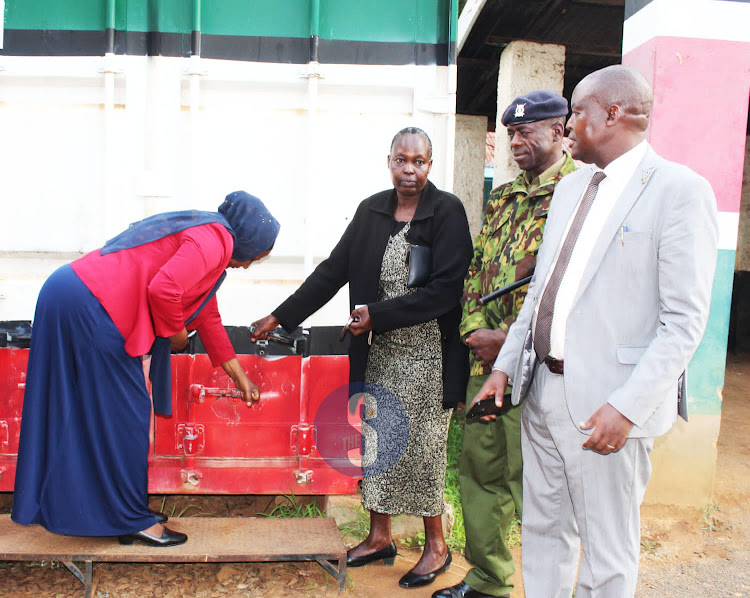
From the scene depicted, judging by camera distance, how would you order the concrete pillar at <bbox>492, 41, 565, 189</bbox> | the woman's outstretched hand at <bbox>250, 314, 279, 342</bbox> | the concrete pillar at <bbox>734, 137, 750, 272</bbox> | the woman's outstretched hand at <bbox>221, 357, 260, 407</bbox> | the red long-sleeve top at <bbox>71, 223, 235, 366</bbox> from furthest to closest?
the concrete pillar at <bbox>734, 137, 750, 272</bbox> < the concrete pillar at <bbox>492, 41, 565, 189</bbox> < the woman's outstretched hand at <bbox>250, 314, 279, 342</bbox> < the woman's outstretched hand at <bbox>221, 357, 260, 407</bbox> < the red long-sleeve top at <bbox>71, 223, 235, 366</bbox>

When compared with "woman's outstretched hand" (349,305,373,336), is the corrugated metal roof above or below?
above

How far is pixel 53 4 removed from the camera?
2957 mm

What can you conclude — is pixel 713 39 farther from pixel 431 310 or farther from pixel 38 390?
pixel 38 390

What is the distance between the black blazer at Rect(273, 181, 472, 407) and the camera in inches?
105

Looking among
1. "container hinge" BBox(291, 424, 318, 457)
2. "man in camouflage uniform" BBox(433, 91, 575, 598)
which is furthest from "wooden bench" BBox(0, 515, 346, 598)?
"man in camouflage uniform" BBox(433, 91, 575, 598)

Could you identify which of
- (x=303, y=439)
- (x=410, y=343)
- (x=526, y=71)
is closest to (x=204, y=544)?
(x=303, y=439)

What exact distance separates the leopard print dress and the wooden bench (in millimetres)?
317

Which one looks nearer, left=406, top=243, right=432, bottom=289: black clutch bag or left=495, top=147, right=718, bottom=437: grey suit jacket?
left=495, top=147, right=718, bottom=437: grey suit jacket

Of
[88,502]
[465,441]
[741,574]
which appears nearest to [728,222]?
[741,574]

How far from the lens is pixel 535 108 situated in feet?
8.07

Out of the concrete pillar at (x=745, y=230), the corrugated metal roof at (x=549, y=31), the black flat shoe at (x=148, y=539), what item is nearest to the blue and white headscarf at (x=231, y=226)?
the black flat shoe at (x=148, y=539)

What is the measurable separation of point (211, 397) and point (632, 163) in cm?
211

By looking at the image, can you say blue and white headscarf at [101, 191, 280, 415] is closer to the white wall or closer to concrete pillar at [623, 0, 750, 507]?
the white wall

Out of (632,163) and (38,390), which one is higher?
(632,163)
